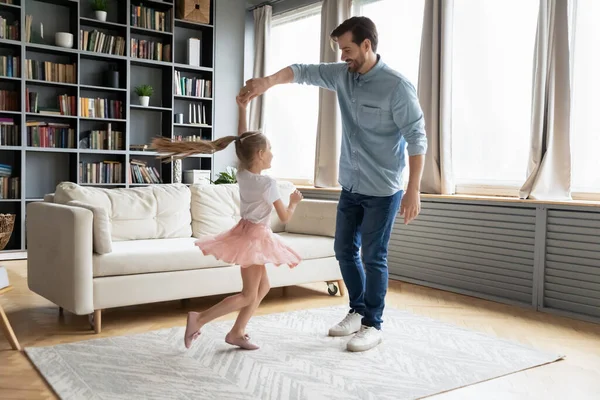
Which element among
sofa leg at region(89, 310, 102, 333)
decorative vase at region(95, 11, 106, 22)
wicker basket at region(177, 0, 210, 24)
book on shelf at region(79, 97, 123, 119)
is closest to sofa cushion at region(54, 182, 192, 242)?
sofa leg at region(89, 310, 102, 333)

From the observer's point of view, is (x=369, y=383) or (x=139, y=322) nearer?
(x=369, y=383)

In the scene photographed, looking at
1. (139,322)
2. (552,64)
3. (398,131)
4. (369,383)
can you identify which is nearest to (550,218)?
(552,64)

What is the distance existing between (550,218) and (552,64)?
3.23ft

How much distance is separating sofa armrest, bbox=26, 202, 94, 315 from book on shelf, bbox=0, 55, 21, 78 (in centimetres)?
273

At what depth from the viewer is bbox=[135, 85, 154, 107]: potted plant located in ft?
20.3

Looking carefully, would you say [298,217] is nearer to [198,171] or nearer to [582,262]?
[582,262]

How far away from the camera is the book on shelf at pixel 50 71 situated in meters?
5.57

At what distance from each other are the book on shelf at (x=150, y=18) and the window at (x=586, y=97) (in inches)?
161

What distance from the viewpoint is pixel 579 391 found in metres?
2.33

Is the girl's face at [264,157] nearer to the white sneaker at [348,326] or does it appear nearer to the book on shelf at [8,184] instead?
the white sneaker at [348,326]

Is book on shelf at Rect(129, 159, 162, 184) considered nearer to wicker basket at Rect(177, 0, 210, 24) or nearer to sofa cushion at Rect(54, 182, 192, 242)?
wicker basket at Rect(177, 0, 210, 24)

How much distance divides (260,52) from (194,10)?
83 centimetres

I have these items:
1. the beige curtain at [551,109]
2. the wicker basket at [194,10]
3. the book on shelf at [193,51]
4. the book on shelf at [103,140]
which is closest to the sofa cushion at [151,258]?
the beige curtain at [551,109]

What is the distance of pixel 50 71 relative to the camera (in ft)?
18.6
